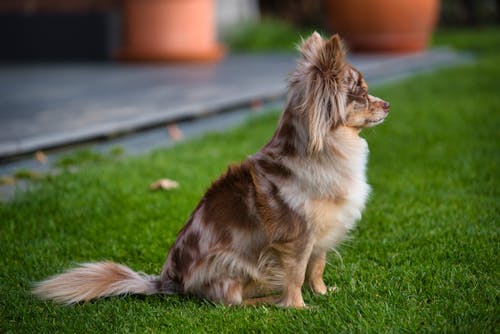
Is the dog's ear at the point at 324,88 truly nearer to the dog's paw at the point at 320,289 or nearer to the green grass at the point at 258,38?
the dog's paw at the point at 320,289

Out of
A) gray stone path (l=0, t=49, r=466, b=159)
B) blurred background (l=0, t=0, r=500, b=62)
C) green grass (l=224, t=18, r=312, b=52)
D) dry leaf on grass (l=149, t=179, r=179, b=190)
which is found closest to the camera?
dry leaf on grass (l=149, t=179, r=179, b=190)

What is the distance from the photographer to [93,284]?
3.56 meters

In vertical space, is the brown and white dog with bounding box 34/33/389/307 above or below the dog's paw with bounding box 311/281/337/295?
above

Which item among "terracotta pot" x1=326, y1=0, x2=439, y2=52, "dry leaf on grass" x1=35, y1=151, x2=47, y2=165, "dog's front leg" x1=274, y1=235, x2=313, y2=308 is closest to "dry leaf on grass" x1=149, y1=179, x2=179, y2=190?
"dry leaf on grass" x1=35, y1=151, x2=47, y2=165

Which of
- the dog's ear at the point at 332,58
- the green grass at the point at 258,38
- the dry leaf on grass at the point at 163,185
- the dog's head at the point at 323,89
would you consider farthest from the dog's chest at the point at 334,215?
the green grass at the point at 258,38

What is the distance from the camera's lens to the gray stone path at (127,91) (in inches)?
285

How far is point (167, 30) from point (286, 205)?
9374mm

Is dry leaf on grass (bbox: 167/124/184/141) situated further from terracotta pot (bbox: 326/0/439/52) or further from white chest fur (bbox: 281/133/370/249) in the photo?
terracotta pot (bbox: 326/0/439/52)

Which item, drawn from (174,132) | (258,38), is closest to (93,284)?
(174,132)

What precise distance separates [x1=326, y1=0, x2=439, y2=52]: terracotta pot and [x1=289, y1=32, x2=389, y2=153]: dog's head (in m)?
9.72

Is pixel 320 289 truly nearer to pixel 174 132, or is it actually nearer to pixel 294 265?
pixel 294 265

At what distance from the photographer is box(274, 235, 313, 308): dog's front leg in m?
3.40

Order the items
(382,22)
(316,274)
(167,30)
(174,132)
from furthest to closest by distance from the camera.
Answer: (382,22)
(167,30)
(174,132)
(316,274)

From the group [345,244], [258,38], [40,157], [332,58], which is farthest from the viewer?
[258,38]
